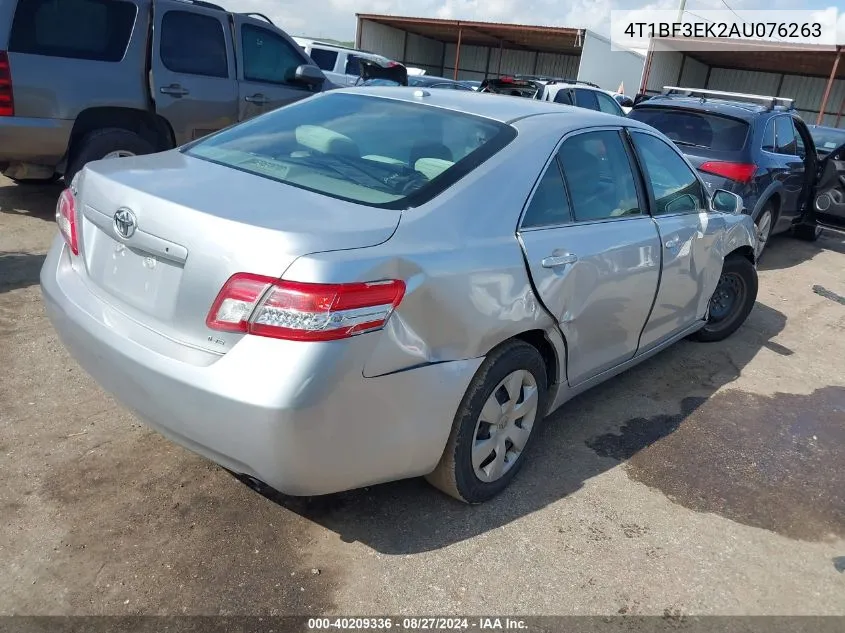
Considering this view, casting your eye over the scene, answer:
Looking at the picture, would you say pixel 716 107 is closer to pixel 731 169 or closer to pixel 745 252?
pixel 731 169

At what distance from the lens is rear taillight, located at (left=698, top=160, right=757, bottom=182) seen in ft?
22.4

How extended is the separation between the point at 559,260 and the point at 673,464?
1323 millimetres

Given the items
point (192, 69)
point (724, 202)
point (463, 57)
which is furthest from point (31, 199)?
point (463, 57)

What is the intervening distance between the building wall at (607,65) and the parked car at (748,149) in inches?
764

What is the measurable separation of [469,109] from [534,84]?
31.5 ft

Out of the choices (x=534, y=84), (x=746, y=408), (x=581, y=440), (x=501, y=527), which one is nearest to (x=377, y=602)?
(x=501, y=527)

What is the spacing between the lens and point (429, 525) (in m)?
2.82

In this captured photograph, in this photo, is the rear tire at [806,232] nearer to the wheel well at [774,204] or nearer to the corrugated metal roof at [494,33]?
the wheel well at [774,204]

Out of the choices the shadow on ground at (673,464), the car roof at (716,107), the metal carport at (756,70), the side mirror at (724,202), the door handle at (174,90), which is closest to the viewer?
the shadow on ground at (673,464)

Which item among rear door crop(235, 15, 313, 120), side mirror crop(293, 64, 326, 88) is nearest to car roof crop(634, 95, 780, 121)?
side mirror crop(293, 64, 326, 88)

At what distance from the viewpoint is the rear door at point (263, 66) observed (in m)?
7.02

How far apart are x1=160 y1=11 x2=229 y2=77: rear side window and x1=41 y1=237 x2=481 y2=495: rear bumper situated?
176 inches

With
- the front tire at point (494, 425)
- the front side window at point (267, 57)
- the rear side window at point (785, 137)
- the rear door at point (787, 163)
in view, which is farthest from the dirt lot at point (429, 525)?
the rear side window at point (785, 137)

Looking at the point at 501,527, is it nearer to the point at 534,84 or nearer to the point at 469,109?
the point at 469,109
